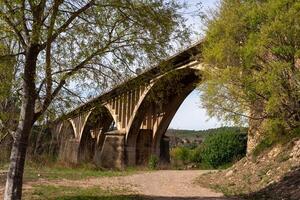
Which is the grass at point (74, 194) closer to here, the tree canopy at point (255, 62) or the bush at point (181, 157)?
the tree canopy at point (255, 62)

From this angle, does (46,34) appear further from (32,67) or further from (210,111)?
(210,111)

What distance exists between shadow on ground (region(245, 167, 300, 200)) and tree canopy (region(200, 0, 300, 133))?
218 centimetres

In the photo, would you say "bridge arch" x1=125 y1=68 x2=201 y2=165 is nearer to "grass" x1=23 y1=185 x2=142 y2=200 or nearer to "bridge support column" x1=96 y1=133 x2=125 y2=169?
"bridge support column" x1=96 y1=133 x2=125 y2=169

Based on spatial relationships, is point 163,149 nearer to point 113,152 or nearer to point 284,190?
point 113,152

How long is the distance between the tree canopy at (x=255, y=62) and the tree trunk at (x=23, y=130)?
771cm

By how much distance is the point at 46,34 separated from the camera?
440 inches

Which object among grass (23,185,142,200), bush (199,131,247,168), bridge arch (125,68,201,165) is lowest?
grass (23,185,142,200)

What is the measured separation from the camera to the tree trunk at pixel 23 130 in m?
12.1

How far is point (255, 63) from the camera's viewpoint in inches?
700

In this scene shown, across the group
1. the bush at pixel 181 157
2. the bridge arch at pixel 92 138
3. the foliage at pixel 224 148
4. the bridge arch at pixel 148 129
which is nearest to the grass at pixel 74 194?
the foliage at pixel 224 148

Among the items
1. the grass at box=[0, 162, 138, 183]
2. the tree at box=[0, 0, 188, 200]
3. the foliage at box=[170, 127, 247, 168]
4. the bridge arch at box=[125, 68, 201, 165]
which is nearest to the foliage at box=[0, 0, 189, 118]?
the tree at box=[0, 0, 188, 200]

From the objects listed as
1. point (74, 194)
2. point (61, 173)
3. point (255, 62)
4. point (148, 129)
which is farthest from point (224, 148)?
point (74, 194)

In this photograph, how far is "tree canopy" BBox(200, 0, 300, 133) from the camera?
16.6m

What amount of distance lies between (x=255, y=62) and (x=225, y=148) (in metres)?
17.7
